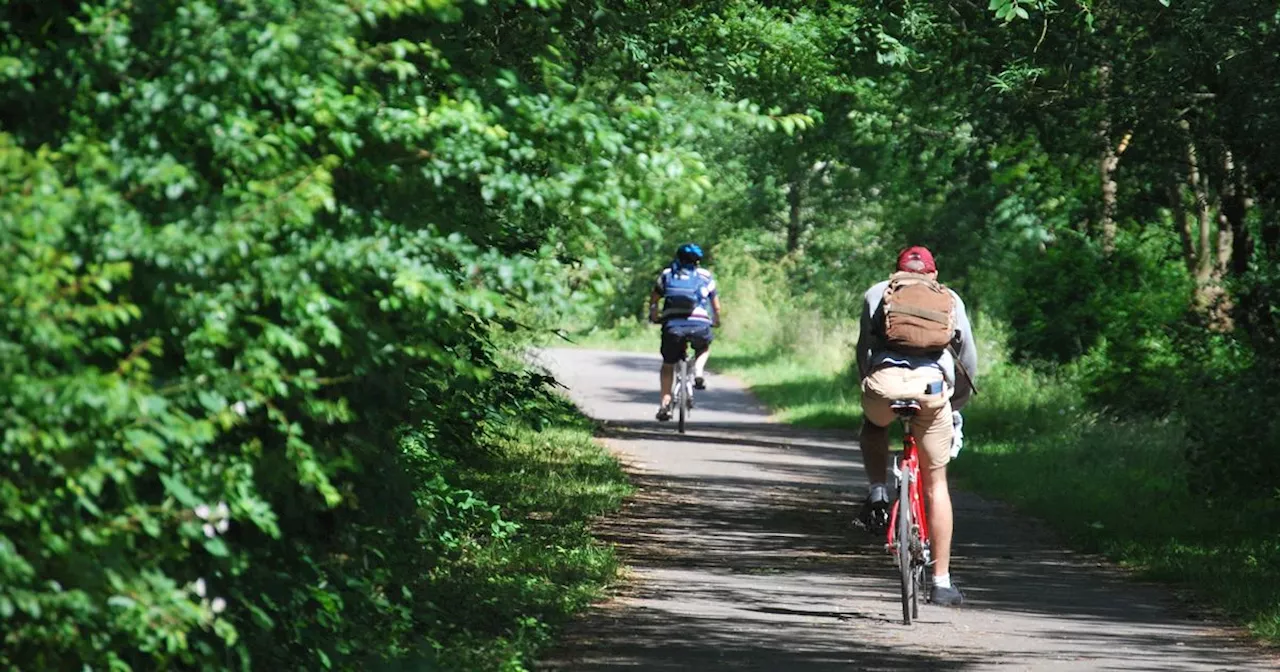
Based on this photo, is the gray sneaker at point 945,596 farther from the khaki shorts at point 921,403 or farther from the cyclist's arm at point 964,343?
the cyclist's arm at point 964,343

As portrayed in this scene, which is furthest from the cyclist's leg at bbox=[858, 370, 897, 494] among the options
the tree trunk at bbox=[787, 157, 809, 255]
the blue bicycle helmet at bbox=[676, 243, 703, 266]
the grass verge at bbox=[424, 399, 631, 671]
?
the tree trunk at bbox=[787, 157, 809, 255]

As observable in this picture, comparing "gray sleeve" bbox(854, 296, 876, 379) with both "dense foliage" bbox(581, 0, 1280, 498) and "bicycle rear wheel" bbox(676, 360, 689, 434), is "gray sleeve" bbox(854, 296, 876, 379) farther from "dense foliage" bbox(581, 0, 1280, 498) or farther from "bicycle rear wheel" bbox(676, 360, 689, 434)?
"bicycle rear wheel" bbox(676, 360, 689, 434)

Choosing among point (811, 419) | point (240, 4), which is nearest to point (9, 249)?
point (240, 4)

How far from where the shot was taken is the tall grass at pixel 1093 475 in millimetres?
12180

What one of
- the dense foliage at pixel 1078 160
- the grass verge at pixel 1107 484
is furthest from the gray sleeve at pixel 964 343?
the grass verge at pixel 1107 484

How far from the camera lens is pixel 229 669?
596cm

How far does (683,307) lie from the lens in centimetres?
2142

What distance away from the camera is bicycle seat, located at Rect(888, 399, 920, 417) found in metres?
9.88

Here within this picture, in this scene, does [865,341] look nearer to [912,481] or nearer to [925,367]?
[925,367]

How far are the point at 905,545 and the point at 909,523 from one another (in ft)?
0.69

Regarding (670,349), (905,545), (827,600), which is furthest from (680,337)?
(905,545)

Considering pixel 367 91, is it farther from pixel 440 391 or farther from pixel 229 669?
pixel 440 391

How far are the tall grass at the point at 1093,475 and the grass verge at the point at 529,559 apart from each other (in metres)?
3.20

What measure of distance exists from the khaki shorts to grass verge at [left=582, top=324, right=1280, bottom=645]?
173 cm
